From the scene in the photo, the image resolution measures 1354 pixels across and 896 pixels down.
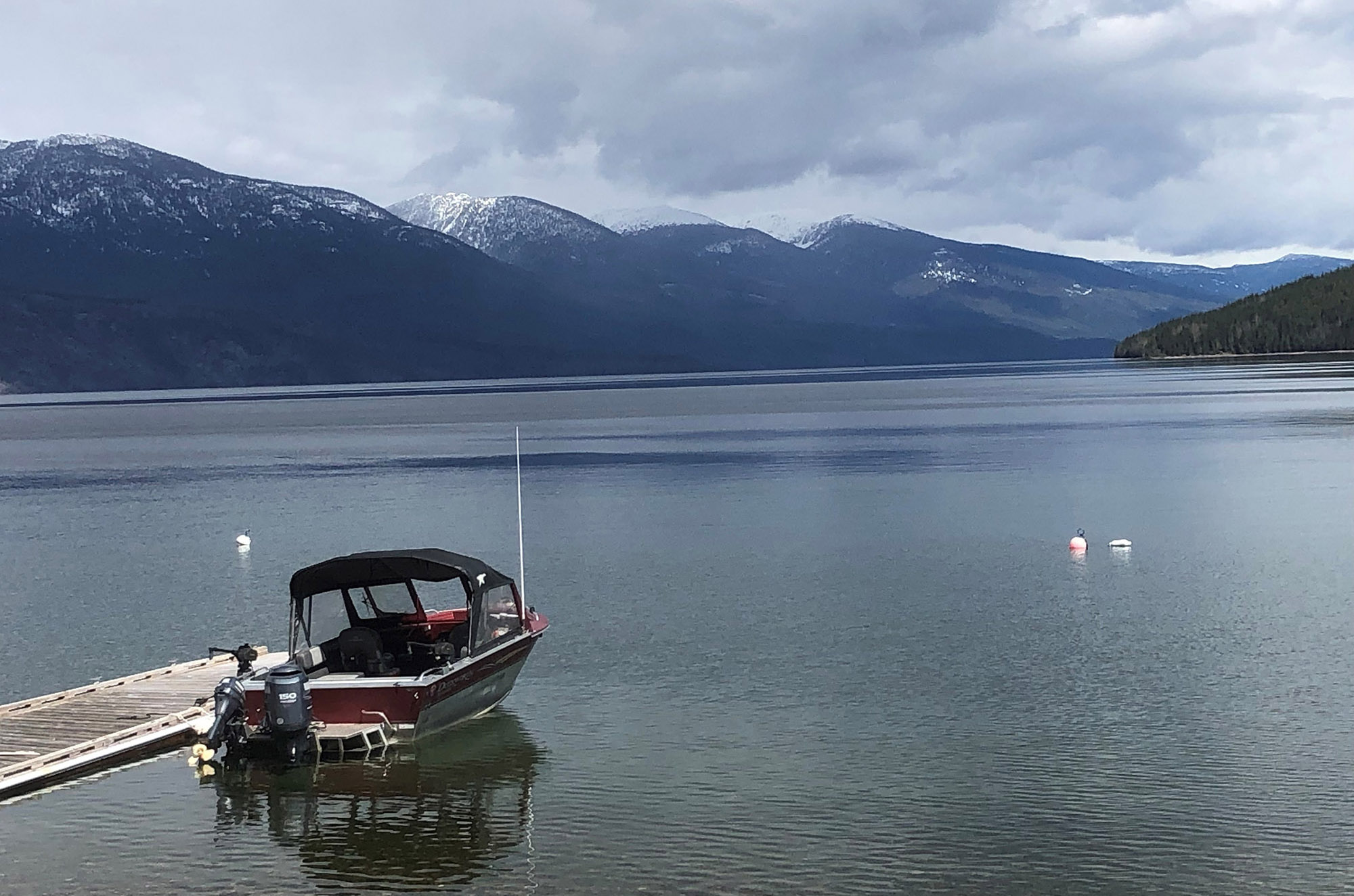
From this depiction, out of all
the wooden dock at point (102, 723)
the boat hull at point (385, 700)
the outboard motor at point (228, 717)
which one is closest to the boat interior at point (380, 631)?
the boat hull at point (385, 700)

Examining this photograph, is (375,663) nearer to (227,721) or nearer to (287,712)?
(287,712)

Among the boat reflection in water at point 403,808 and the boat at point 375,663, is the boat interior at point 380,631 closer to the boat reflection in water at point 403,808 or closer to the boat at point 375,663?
the boat at point 375,663

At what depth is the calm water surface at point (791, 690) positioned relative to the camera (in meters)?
19.5

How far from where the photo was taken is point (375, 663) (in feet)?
83.8

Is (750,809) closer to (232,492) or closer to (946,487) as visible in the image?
(946,487)

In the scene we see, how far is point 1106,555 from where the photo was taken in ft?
149

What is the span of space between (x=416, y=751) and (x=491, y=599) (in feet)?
10.9

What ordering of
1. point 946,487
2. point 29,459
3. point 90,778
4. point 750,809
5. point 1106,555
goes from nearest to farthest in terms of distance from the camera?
1. point 750,809
2. point 90,778
3. point 1106,555
4. point 946,487
5. point 29,459

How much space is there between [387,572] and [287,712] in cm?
414

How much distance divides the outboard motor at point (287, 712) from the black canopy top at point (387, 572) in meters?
2.86

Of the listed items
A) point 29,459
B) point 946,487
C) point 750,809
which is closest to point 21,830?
point 750,809

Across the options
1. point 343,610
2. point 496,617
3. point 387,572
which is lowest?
point 496,617

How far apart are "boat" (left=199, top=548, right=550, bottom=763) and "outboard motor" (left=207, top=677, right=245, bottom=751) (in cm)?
2

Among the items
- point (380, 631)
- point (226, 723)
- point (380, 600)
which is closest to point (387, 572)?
point (380, 600)
